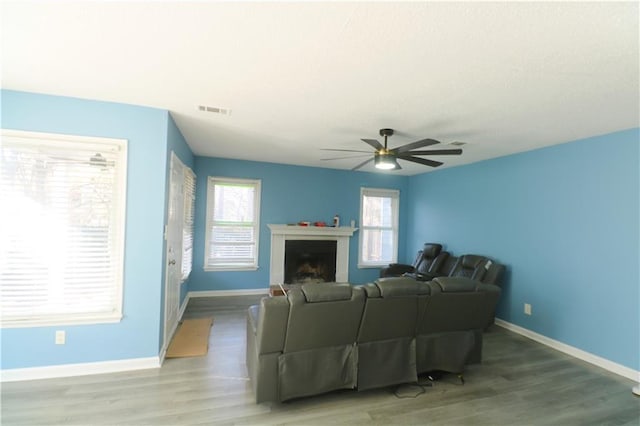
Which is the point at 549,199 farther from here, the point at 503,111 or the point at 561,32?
the point at 561,32

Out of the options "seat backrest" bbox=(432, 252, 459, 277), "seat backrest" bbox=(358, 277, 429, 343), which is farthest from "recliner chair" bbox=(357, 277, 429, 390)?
"seat backrest" bbox=(432, 252, 459, 277)

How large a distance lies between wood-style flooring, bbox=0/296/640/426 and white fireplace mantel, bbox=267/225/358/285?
260 centimetres

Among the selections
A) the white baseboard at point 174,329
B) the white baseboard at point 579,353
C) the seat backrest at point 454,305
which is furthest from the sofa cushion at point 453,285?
the white baseboard at point 174,329

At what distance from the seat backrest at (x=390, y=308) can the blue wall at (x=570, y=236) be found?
235 cm

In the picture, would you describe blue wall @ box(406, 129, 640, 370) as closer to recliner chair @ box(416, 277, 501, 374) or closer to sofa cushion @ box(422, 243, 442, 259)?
sofa cushion @ box(422, 243, 442, 259)

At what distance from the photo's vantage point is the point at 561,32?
4.98 feet

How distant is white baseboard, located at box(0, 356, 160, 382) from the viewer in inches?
95.6

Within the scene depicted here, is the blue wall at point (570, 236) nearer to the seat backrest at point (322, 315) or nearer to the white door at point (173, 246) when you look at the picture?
the seat backrest at point (322, 315)

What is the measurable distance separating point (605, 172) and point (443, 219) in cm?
258

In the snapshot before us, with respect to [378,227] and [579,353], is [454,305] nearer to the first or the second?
[579,353]

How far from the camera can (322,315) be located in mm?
2107

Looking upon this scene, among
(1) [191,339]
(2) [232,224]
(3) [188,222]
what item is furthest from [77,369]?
(2) [232,224]

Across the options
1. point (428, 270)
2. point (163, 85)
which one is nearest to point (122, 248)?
point (163, 85)

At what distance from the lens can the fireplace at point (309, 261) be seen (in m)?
5.61
